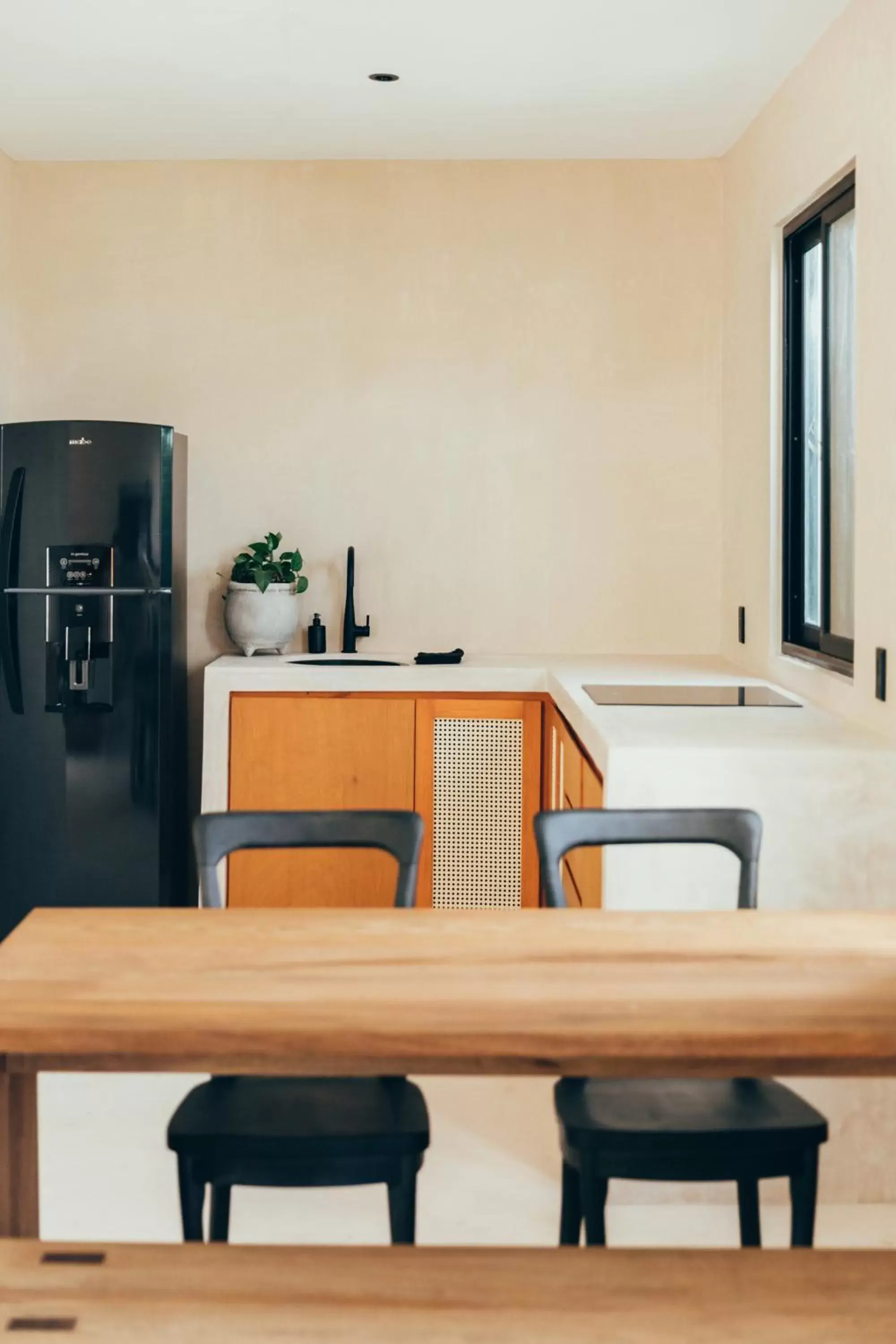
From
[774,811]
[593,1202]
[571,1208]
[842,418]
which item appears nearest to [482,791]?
[842,418]

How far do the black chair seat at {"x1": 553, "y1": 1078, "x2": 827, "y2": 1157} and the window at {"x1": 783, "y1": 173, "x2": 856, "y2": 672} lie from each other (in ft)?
5.61

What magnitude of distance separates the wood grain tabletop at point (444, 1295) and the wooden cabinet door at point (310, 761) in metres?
3.03

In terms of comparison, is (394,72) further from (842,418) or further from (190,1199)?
(190,1199)

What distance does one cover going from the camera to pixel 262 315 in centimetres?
488

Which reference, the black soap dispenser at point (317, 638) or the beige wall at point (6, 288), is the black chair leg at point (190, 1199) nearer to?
the black soap dispenser at point (317, 638)

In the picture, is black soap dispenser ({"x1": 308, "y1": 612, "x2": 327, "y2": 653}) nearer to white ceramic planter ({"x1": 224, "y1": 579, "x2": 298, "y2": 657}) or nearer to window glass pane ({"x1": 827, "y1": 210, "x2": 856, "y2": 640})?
white ceramic planter ({"x1": 224, "y1": 579, "x2": 298, "y2": 657})

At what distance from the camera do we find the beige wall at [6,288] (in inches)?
186

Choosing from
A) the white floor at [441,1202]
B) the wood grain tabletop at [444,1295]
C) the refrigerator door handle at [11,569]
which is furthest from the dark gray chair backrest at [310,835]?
the refrigerator door handle at [11,569]

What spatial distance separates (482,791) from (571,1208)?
2.34m

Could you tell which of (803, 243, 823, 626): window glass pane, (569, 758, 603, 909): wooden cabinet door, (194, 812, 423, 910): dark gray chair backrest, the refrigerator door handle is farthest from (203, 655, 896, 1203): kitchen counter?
the refrigerator door handle

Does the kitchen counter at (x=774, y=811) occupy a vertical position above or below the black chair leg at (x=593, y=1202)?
above

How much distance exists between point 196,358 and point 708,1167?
372 centimetres

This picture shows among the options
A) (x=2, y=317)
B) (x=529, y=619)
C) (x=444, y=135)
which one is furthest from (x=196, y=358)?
(x=529, y=619)

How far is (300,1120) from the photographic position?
6.35ft
